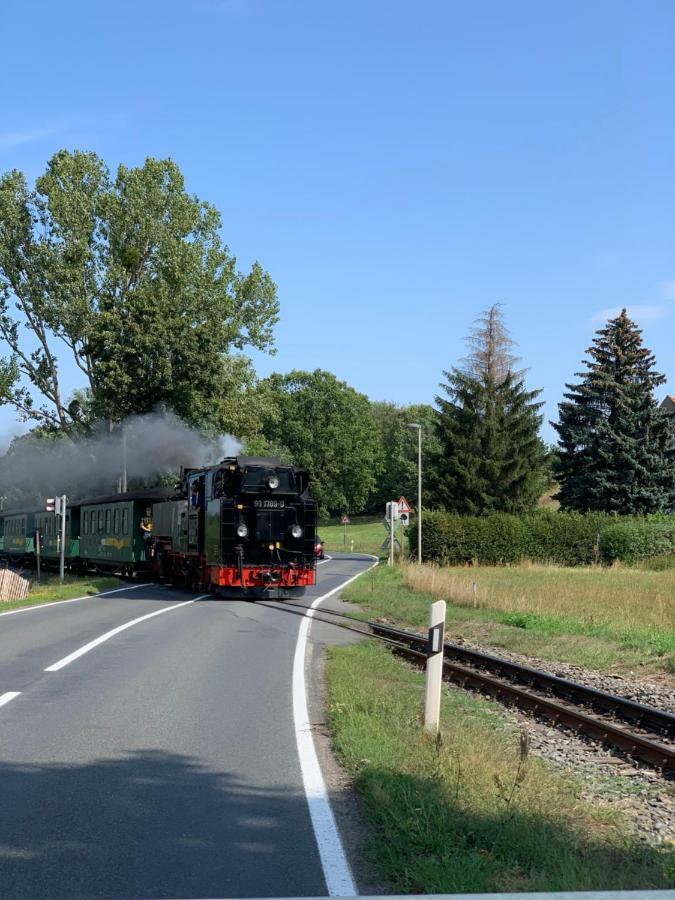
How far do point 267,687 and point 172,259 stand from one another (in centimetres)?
3511

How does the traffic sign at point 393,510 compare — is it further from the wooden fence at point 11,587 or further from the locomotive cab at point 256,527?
the wooden fence at point 11,587

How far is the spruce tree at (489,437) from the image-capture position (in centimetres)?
5850

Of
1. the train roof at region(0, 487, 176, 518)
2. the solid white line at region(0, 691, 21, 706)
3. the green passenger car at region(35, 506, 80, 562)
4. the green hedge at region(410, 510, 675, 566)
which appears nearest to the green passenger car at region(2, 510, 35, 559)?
the green passenger car at region(35, 506, 80, 562)

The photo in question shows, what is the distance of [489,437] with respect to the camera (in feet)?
197

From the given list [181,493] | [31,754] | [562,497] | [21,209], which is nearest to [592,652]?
[31,754]

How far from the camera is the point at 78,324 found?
42719 millimetres

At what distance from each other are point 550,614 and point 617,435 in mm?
32994

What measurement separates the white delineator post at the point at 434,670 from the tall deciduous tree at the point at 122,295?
32002mm

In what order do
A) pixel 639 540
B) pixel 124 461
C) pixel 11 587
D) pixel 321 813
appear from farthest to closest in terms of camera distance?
pixel 639 540 → pixel 124 461 → pixel 11 587 → pixel 321 813

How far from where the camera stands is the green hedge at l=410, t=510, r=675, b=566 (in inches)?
1902

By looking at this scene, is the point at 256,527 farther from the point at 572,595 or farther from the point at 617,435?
the point at 617,435

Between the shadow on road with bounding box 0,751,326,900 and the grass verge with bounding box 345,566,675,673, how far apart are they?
1088 cm

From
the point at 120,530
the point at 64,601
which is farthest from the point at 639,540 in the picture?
the point at 64,601

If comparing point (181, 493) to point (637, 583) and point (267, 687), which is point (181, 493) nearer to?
point (637, 583)
